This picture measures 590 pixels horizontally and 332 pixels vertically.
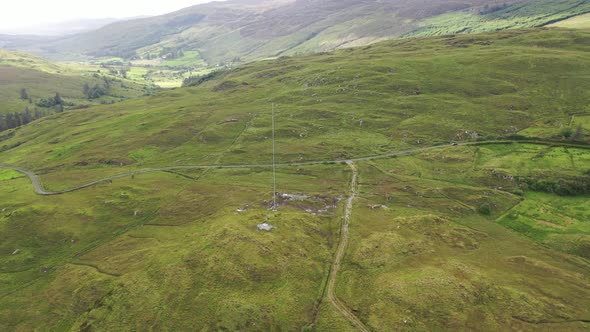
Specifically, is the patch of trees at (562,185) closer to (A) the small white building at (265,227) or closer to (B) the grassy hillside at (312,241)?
(B) the grassy hillside at (312,241)

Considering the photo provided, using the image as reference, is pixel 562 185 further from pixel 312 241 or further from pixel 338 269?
pixel 312 241

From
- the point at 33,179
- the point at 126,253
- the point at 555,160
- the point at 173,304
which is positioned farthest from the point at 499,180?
the point at 33,179

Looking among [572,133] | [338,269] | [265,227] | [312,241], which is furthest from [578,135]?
[265,227]

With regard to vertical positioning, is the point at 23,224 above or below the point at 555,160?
below

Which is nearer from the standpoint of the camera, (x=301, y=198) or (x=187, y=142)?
(x=301, y=198)

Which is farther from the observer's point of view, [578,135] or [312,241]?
[578,135]

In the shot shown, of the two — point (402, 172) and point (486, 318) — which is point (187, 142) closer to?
point (402, 172)

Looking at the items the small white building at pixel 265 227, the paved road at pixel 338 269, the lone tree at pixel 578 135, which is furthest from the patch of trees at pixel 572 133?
the small white building at pixel 265 227

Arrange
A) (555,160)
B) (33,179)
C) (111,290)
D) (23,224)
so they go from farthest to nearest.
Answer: (33,179) < (555,160) < (23,224) < (111,290)
